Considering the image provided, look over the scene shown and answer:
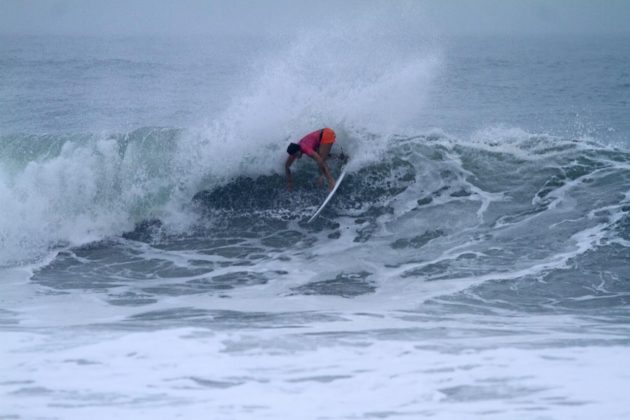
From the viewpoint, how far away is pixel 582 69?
3142 cm

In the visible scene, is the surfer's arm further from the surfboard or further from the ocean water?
the surfboard

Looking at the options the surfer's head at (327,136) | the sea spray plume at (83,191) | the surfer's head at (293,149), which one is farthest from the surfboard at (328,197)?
the sea spray plume at (83,191)

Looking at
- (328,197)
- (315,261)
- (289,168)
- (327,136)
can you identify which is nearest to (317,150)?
(327,136)

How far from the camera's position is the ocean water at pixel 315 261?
12.9 ft

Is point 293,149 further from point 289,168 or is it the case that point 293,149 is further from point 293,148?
point 289,168

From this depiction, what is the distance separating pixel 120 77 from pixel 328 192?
62.3 ft

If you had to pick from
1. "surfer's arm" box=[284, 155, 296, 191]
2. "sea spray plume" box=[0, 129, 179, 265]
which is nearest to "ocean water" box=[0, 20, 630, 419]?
"sea spray plume" box=[0, 129, 179, 265]

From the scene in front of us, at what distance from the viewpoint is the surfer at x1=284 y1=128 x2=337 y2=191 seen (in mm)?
10266

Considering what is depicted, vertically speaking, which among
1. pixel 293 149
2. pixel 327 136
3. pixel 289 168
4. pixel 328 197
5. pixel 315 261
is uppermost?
pixel 327 136

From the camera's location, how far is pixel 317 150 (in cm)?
1056

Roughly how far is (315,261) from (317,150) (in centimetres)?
261

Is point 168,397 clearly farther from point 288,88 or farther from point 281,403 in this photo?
point 288,88

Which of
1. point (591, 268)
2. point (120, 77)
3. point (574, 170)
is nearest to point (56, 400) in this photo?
point (591, 268)

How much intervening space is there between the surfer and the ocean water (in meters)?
0.32
